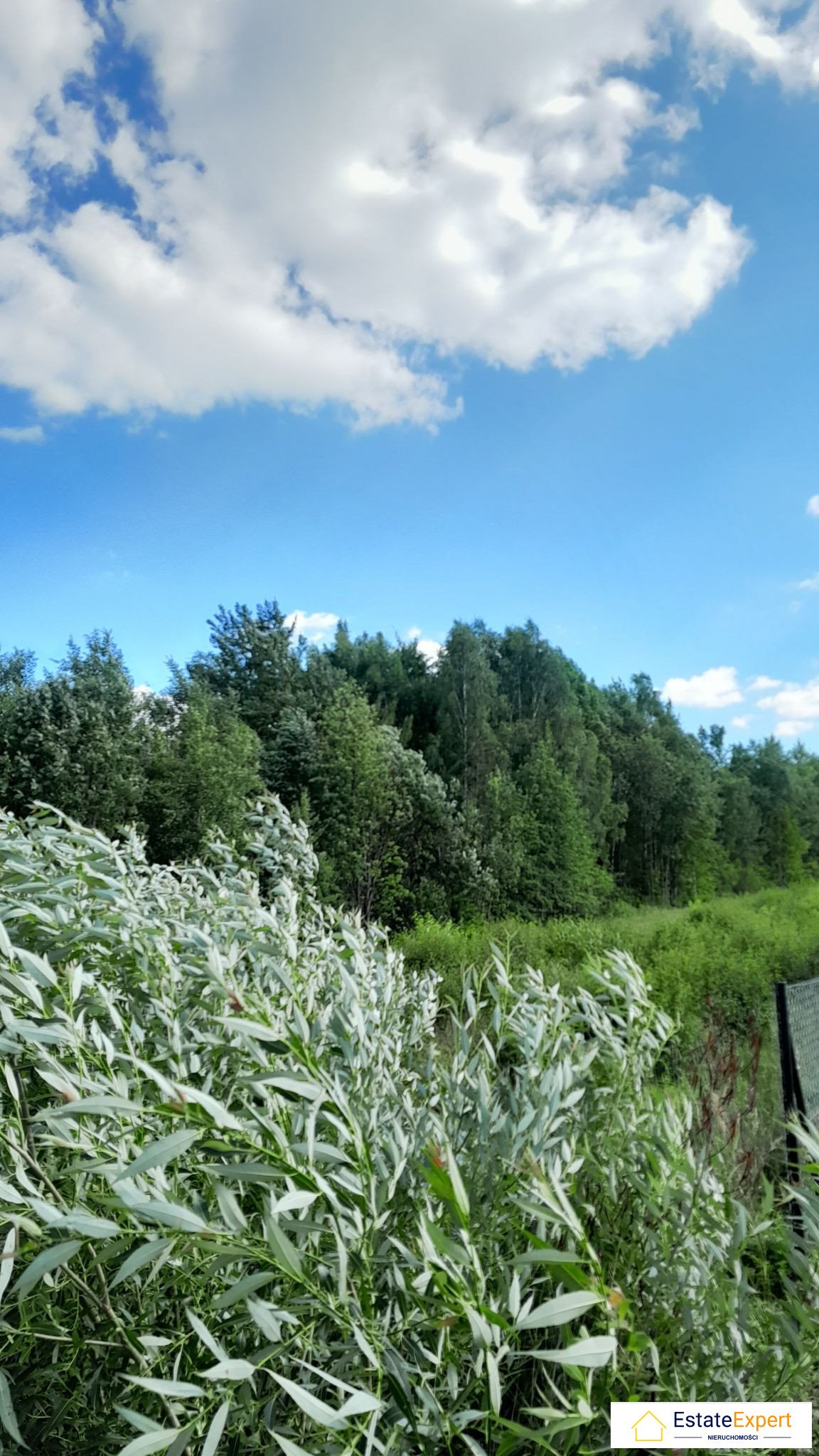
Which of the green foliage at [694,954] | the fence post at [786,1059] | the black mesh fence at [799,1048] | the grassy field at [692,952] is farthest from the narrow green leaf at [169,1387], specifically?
the grassy field at [692,952]

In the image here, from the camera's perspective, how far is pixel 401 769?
1995cm

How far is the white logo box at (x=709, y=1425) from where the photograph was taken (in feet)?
3.41

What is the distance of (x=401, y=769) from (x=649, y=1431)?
62.0 feet

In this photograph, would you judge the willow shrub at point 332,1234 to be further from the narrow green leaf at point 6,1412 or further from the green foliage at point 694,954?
the green foliage at point 694,954

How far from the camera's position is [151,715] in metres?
19.5

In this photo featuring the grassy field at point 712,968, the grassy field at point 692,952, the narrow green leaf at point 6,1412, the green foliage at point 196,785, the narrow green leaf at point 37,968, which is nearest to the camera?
the narrow green leaf at point 6,1412

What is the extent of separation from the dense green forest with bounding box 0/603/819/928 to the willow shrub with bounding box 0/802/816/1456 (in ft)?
39.4

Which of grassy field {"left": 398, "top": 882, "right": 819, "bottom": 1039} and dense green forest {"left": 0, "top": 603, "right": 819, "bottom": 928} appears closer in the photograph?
grassy field {"left": 398, "top": 882, "right": 819, "bottom": 1039}

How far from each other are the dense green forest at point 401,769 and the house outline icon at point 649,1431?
12.5m

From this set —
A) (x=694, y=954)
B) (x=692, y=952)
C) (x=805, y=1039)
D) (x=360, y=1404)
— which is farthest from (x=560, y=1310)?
(x=692, y=952)

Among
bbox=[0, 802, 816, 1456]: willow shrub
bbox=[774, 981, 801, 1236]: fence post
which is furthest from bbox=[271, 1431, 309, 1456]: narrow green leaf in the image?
bbox=[774, 981, 801, 1236]: fence post

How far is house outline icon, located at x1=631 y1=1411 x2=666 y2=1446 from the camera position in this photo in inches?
40.9

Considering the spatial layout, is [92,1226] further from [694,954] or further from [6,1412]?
[694,954]

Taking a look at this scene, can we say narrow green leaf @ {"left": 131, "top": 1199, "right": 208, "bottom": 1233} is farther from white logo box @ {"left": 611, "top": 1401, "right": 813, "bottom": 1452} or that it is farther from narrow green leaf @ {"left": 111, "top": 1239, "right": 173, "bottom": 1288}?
white logo box @ {"left": 611, "top": 1401, "right": 813, "bottom": 1452}
